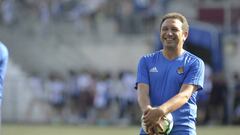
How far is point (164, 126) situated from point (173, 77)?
20.8 inches

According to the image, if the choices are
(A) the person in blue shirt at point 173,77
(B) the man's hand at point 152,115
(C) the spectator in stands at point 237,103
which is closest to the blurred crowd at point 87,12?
(C) the spectator in stands at point 237,103

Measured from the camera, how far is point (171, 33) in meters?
7.17

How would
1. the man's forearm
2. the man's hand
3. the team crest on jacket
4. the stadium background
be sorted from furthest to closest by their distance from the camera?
the stadium background, the team crest on jacket, the man's forearm, the man's hand

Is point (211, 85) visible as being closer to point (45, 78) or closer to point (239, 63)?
point (239, 63)

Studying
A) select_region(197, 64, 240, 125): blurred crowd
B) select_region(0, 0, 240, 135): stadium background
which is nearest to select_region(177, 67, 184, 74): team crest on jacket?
select_region(0, 0, 240, 135): stadium background

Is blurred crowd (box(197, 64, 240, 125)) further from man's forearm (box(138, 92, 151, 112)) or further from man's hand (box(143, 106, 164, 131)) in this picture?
man's hand (box(143, 106, 164, 131))

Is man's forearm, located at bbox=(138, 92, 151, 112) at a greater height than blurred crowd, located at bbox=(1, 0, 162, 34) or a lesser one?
lesser

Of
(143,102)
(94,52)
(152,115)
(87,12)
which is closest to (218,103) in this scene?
(94,52)

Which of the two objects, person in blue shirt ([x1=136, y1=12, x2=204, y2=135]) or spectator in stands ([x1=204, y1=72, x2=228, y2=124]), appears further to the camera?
spectator in stands ([x1=204, y1=72, x2=228, y2=124])

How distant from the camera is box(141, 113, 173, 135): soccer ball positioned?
22.7 feet

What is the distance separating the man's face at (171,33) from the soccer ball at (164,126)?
65 cm

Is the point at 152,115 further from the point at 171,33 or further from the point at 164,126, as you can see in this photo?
the point at 171,33

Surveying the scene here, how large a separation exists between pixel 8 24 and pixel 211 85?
26.9 feet

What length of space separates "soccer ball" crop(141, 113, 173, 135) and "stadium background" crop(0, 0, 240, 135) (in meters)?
18.1
